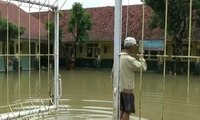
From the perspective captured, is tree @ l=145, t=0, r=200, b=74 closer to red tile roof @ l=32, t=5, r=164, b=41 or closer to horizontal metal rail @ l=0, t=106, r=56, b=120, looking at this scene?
red tile roof @ l=32, t=5, r=164, b=41

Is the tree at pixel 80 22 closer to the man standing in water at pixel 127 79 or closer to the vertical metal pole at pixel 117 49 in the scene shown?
the man standing in water at pixel 127 79

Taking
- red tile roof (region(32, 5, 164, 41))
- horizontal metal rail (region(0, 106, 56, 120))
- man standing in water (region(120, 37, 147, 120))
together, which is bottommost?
horizontal metal rail (region(0, 106, 56, 120))

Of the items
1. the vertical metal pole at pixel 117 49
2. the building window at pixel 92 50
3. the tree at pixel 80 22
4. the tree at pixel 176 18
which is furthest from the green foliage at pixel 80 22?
the vertical metal pole at pixel 117 49

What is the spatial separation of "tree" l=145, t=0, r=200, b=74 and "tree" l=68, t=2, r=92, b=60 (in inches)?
231

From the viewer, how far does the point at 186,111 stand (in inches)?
389

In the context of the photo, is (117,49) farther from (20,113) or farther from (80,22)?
(80,22)

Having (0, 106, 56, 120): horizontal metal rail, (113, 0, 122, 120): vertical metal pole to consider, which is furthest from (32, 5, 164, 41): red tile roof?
(113, 0, 122, 120): vertical metal pole

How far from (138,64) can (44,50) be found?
2736 centimetres

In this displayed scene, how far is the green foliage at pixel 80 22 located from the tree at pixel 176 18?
5.87 meters

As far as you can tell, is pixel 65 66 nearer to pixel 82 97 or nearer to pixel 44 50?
pixel 44 50

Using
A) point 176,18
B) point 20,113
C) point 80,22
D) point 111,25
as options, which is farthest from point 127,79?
point 111,25

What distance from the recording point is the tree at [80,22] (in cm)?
2967

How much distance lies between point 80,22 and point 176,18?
8.94 meters

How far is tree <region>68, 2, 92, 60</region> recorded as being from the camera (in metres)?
29.7
